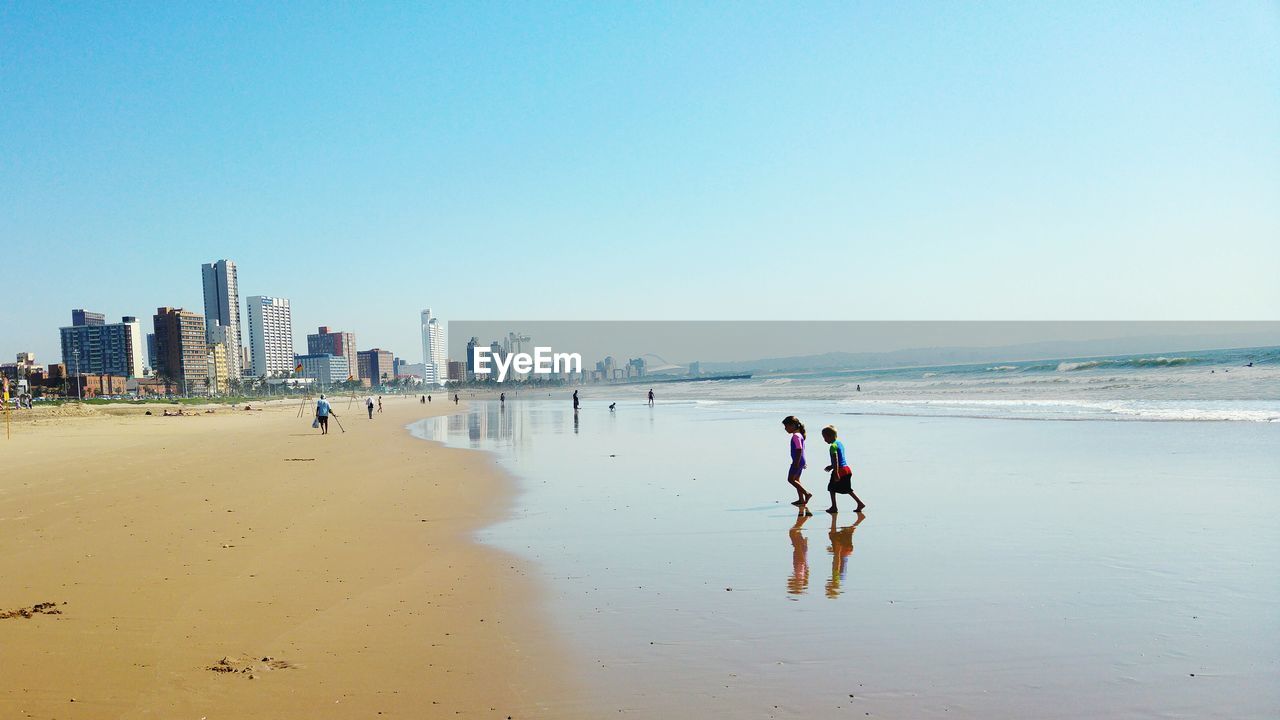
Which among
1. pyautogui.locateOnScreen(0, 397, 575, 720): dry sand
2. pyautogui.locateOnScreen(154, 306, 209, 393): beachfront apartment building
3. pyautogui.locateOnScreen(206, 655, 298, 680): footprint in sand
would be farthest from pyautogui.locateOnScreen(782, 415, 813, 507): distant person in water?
pyautogui.locateOnScreen(154, 306, 209, 393): beachfront apartment building

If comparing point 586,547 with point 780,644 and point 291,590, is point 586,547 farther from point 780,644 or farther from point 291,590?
point 780,644

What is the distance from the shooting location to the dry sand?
4.56 metres

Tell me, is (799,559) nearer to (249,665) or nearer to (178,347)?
(249,665)

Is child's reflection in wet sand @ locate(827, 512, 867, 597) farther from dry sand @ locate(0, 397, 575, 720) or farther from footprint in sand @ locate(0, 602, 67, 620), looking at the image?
footprint in sand @ locate(0, 602, 67, 620)

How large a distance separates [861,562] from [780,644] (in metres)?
2.72

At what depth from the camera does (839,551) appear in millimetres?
8289

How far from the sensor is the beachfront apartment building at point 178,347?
192 meters

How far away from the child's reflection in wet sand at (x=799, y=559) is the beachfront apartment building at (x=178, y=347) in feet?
691

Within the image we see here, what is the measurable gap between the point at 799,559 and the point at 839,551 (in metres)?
0.61

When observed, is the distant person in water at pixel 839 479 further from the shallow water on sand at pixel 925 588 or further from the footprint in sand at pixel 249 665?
the footprint in sand at pixel 249 665

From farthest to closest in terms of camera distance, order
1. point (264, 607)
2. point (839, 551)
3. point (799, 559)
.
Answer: point (839, 551) → point (799, 559) → point (264, 607)

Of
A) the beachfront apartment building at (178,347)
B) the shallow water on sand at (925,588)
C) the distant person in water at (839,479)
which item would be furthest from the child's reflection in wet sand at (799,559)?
the beachfront apartment building at (178,347)

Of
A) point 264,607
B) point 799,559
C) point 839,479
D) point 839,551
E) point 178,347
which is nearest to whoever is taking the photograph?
point 264,607

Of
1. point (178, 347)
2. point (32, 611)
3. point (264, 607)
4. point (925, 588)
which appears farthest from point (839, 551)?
point (178, 347)
